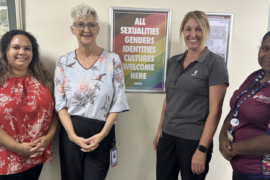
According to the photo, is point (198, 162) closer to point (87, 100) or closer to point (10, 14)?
point (87, 100)

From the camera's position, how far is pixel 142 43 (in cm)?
158

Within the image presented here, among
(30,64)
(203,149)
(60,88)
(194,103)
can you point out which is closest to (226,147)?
(203,149)

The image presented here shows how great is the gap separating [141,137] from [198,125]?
69 cm

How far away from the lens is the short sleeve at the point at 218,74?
1.07 m

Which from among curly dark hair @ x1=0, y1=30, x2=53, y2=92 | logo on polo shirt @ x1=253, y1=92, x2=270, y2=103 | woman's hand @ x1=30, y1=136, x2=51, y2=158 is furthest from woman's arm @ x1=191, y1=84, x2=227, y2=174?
curly dark hair @ x1=0, y1=30, x2=53, y2=92

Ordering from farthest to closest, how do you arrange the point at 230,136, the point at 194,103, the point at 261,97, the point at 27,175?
the point at 27,175 < the point at 194,103 < the point at 230,136 < the point at 261,97

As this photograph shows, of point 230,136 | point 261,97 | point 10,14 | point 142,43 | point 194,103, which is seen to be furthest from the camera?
point 142,43

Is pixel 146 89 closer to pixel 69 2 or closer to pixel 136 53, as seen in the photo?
pixel 136 53

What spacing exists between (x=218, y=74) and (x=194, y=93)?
185 mm

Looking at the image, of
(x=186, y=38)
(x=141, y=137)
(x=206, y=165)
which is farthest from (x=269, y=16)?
(x=141, y=137)

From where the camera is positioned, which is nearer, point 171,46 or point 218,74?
point 218,74

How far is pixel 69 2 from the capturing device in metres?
1.52

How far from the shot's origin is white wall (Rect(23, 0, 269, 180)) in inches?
60.0

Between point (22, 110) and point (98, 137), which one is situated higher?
point (22, 110)
